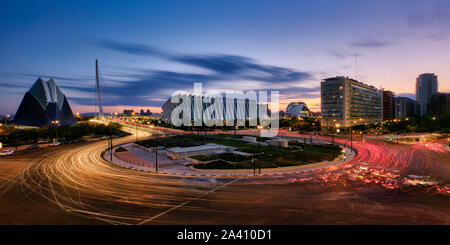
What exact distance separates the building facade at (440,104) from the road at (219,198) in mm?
210173

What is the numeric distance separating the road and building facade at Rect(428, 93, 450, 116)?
21017 centimetres

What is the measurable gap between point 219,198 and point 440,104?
250 m

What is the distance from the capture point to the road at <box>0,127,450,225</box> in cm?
1578

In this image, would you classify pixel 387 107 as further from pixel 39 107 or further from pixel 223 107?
pixel 39 107

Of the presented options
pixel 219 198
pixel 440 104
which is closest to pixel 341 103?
pixel 219 198

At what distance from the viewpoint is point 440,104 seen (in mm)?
184750

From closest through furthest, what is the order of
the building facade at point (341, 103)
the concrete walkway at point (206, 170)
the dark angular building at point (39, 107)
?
the concrete walkway at point (206, 170), the dark angular building at point (39, 107), the building facade at point (341, 103)

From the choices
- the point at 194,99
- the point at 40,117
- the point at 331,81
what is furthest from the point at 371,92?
the point at 40,117

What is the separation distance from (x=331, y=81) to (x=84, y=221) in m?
108

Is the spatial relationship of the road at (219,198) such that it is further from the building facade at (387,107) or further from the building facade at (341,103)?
the building facade at (387,107)

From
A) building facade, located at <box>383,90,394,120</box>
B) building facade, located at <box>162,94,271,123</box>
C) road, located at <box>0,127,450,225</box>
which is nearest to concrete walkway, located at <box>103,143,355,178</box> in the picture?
road, located at <box>0,127,450,225</box>

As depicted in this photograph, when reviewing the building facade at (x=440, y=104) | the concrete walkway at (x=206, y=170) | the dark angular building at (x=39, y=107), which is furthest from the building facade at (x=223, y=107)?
the building facade at (x=440, y=104)

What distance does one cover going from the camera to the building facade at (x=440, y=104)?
577 ft

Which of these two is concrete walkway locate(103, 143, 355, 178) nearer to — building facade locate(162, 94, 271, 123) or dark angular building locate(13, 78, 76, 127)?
dark angular building locate(13, 78, 76, 127)
